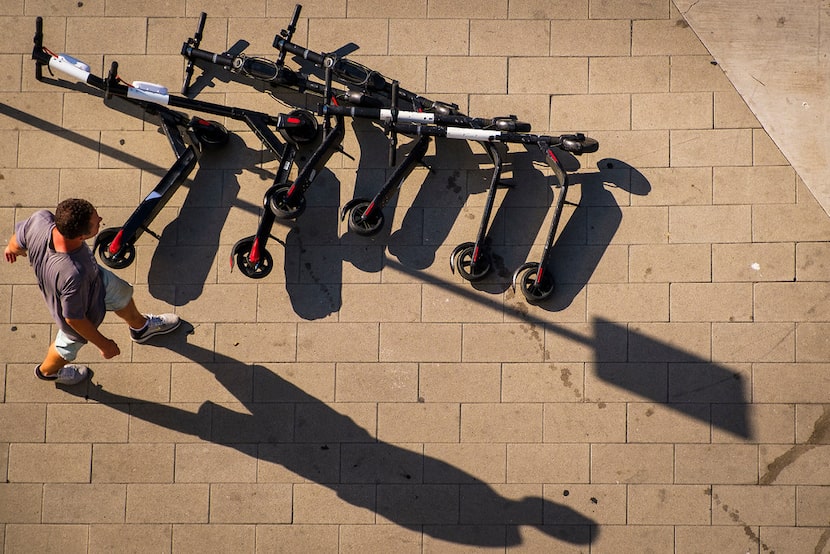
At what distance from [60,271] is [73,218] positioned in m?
0.40

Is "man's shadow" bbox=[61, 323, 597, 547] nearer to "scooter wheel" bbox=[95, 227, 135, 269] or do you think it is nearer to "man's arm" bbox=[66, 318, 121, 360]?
"scooter wheel" bbox=[95, 227, 135, 269]

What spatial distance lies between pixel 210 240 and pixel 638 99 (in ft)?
11.5

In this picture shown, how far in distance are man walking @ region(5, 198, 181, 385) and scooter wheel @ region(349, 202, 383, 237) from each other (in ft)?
5.44

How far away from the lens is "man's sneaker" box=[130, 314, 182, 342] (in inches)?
213

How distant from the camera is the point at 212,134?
5609 mm

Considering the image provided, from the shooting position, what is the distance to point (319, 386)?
A: 5562mm

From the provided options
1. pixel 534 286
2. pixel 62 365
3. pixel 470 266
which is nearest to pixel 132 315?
pixel 62 365

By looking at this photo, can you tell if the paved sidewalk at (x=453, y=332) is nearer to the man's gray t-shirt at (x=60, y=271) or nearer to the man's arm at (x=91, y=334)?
the man's arm at (x=91, y=334)

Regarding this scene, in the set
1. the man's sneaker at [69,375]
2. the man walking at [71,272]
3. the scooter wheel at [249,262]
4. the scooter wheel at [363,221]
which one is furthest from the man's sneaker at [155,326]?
the scooter wheel at [363,221]

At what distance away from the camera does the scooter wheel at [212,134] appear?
5562 mm

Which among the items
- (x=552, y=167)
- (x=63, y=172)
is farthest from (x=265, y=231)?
(x=552, y=167)

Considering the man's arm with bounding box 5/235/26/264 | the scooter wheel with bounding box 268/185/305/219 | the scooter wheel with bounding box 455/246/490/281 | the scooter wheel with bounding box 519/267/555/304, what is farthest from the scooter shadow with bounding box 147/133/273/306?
the scooter wheel with bounding box 519/267/555/304

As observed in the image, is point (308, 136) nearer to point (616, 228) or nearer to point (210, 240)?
point (210, 240)

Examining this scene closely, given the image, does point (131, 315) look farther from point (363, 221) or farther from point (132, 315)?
point (363, 221)
